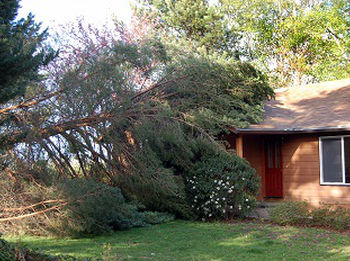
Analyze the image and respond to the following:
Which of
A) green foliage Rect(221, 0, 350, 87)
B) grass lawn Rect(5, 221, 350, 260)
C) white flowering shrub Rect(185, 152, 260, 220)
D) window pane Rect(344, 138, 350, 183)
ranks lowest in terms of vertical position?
grass lawn Rect(5, 221, 350, 260)

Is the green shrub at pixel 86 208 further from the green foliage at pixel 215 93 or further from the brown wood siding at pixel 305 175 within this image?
the brown wood siding at pixel 305 175

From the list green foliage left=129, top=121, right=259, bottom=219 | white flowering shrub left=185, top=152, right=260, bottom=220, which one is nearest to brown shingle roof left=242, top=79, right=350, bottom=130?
white flowering shrub left=185, top=152, right=260, bottom=220

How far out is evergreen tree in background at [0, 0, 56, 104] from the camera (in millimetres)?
6306

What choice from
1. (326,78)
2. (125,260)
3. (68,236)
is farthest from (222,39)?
(125,260)

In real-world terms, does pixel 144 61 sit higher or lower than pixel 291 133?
higher

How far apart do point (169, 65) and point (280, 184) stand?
582cm

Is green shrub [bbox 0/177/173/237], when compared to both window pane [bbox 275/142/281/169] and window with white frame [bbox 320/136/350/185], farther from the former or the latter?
window pane [bbox 275/142/281/169]

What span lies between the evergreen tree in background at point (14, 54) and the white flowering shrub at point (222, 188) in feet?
20.1

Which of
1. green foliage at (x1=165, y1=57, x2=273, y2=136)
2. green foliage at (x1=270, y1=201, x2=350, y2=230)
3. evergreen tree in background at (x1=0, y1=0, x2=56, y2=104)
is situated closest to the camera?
evergreen tree in background at (x1=0, y1=0, x2=56, y2=104)

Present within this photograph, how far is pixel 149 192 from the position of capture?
Answer: 11.8 metres

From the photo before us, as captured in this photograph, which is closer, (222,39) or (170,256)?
(170,256)

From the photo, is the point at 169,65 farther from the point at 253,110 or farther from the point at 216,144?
the point at 253,110

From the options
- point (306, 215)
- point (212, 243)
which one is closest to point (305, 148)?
point (306, 215)

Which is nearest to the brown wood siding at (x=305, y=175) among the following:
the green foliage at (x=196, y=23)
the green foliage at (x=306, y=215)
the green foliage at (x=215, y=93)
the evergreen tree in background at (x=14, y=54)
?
the green foliage at (x=215, y=93)
